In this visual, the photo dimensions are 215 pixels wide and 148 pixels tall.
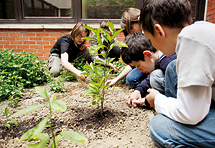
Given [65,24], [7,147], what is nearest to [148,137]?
[7,147]

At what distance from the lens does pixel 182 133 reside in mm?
1051

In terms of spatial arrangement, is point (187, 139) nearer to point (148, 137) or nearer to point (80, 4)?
point (148, 137)

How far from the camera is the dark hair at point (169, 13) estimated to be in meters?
1.01

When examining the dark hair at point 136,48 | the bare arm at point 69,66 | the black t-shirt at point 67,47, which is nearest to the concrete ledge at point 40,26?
the black t-shirt at point 67,47

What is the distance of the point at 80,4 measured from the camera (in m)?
4.71

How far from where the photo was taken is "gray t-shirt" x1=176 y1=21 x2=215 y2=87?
0.82 meters

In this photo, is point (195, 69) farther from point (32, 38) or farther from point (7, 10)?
point (7, 10)

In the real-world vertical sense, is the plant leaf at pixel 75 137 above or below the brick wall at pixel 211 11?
below

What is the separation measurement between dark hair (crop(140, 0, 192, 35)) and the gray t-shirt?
0.17 metres

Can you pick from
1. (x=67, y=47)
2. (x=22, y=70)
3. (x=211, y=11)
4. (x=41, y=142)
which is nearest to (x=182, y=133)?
(x=41, y=142)

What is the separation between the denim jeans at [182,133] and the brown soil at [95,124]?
0.49 feet

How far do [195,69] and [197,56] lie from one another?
0.07 m

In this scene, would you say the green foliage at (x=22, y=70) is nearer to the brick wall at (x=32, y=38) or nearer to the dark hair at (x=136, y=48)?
the dark hair at (x=136, y=48)

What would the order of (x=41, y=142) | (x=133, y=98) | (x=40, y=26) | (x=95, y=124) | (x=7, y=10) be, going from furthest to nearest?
(x=7, y=10), (x=40, y=26), (x=133, y=98), (x=95, y=124), (x=41, y=142)
